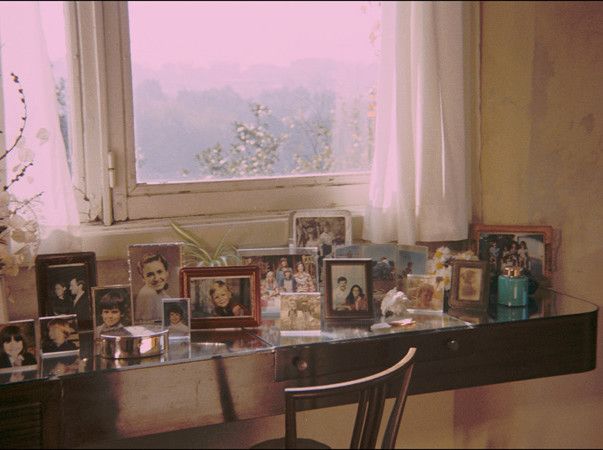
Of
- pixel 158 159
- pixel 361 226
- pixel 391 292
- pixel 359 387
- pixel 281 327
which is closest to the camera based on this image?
pixel 359 387

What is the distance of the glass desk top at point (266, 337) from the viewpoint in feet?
6.38

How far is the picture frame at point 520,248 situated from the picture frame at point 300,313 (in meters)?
0.67

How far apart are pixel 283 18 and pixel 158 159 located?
0.66 m

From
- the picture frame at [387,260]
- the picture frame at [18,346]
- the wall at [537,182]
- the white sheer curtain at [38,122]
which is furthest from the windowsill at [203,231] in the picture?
the picture frame at [18,346]

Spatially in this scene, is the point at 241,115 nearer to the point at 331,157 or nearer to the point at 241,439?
the point at 331,157

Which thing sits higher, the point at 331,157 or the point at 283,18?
the point at 283,18

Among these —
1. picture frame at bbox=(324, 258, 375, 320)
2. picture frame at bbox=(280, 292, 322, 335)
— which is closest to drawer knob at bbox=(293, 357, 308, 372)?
picture frame at bbox=(280, 292, 322, 335)

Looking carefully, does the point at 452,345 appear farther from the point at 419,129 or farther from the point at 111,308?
the point at 111,308

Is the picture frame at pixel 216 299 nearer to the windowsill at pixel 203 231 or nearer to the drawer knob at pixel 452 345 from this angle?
the windowsill at pixel 203 231

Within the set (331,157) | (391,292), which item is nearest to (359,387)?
(391,292)

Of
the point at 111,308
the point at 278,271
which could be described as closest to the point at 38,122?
the point at 111,308

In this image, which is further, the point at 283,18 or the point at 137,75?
the point at 283,18

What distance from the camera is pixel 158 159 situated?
2604 millimetres

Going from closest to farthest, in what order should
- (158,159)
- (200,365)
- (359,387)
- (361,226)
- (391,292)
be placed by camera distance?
(359,387)
(200,365)
(391,292)
(158,159)
(361,226)
